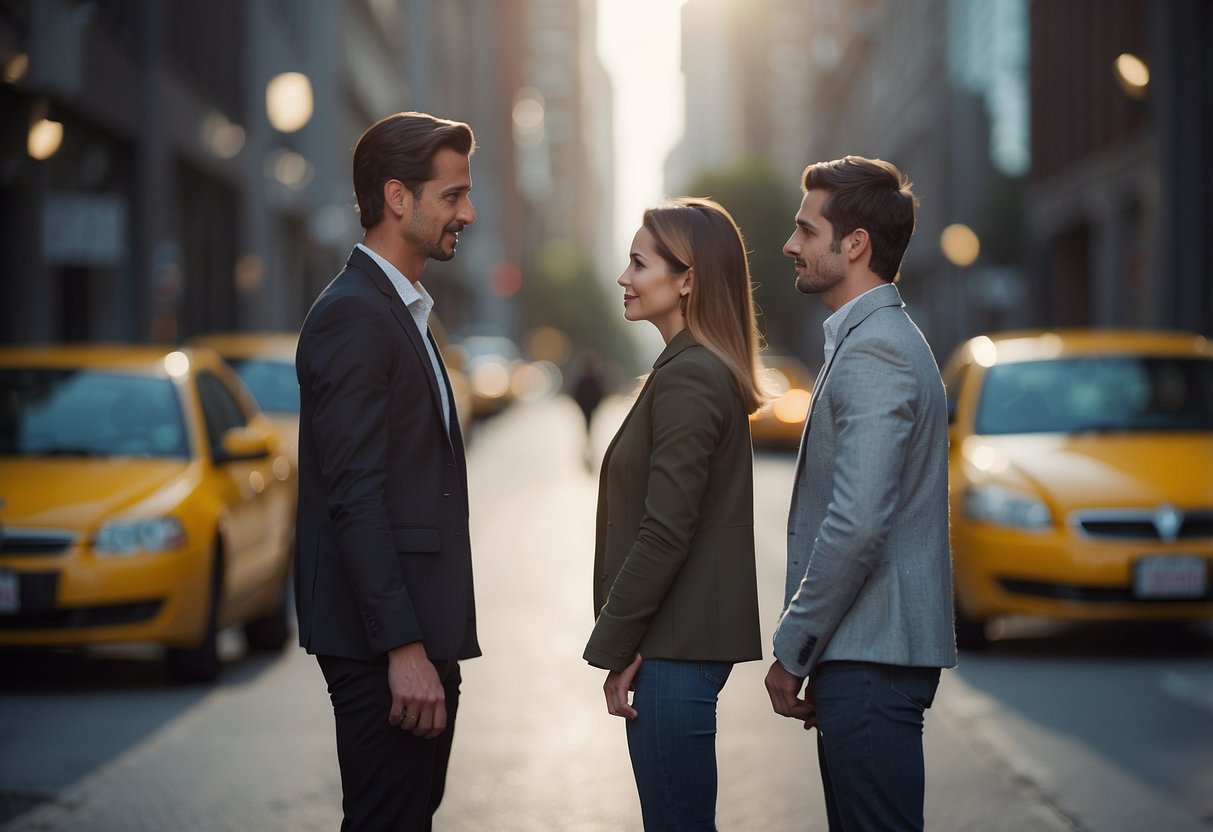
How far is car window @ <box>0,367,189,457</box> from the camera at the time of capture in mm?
9859

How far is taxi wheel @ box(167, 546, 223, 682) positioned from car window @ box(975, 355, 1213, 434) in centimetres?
455

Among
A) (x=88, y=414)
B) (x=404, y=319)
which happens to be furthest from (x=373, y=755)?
(x=88, y=414)

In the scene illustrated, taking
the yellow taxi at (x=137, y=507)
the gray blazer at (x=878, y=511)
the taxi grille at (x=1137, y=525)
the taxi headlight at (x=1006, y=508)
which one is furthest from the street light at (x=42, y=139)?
the gray blazer at (x=878, y=511)

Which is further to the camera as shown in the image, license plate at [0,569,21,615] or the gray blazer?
license plate at [0,569,21,615]

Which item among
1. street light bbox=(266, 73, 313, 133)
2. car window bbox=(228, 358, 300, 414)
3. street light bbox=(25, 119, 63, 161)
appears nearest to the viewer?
car window bbox=(228, 358, 300, 414)

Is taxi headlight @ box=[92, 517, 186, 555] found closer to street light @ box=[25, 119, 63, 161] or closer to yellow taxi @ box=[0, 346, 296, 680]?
yellow taxi @ box=[0, 346, 296, 680]

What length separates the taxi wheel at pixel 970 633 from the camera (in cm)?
1045

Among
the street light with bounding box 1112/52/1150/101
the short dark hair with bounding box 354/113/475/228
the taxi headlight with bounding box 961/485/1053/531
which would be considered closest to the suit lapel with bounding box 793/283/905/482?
the short dark hair with bounding box 354/113/475/228

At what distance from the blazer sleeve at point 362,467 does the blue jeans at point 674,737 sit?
49 centimetres

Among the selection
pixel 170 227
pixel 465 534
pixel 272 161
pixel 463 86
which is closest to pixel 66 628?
pixel 465 534

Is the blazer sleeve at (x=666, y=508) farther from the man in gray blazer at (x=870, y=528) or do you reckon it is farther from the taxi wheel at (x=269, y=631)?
the taxi wheel at (x=269, y=631)

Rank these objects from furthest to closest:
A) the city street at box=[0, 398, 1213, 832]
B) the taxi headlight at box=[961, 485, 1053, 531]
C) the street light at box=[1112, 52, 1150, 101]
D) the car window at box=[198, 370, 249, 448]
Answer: the street light at box=[1112, 52, 1150, 101], the car window at box=[198, 370, 249, 448], the taxi headlight at box=[961, 485, 1053, 531], the city street at box=[0, 398, 1213, 832]

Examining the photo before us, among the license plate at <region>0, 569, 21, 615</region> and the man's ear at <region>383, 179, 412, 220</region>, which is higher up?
the man's ear at <region>383, 179, 412, 220</region>

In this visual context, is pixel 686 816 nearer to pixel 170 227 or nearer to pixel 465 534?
pixel 465 534
